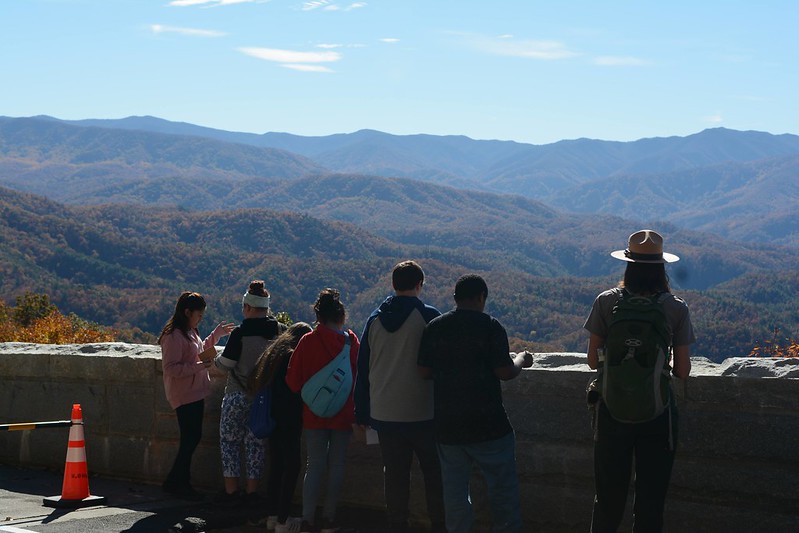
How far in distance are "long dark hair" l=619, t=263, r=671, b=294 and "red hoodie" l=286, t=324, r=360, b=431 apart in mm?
1848

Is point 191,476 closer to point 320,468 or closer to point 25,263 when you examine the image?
point 320,468

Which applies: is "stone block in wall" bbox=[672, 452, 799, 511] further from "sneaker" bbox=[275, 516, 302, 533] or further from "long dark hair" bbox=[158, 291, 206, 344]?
"long dark hair" bbox=[158, 291, 206, 344]

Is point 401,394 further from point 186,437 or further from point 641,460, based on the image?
point 186,437

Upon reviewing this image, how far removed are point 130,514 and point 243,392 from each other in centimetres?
101

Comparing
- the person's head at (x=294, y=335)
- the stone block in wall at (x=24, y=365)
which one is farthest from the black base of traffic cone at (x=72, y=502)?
the person's head at (x=294, y=335)

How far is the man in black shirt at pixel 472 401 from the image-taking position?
15.0 feet

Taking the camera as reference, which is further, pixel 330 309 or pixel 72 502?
pixel 72 502

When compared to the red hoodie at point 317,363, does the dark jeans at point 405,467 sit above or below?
below

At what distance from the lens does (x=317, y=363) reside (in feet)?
18.2

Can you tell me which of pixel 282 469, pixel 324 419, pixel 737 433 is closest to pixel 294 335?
pixel 324 419

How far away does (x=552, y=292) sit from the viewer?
115812 millimetres

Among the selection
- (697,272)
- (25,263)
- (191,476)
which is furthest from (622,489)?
(697,272)

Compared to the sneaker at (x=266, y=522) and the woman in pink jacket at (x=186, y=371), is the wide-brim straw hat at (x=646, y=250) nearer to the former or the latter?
the sneaker at (x=266, y=522)

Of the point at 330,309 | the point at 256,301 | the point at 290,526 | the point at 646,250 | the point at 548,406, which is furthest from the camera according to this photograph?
the point at 256,301
